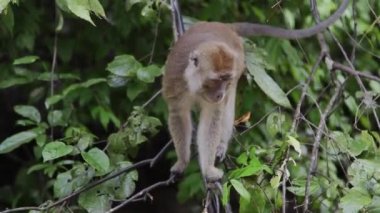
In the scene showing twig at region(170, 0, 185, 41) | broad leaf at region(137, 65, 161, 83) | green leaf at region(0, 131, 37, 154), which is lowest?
green leaf at region(0, 131, 37, 154)

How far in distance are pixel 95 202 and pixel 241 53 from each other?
1103 mm

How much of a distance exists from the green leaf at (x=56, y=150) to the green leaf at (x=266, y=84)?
1009mm

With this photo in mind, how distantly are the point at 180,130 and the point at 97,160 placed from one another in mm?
750

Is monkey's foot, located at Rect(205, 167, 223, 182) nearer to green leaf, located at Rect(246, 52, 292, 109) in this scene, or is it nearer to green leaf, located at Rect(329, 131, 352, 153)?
green leaf, located at Rect(246, 52, 292, 109)

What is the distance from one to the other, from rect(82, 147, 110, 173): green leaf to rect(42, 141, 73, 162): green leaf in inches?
4.1

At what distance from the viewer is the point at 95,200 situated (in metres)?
3.87

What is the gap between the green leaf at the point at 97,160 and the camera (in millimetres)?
3736

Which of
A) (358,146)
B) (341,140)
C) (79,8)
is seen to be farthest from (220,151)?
(79,8)

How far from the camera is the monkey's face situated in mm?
4027

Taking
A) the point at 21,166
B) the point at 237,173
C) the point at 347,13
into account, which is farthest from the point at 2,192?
the point at 237,173

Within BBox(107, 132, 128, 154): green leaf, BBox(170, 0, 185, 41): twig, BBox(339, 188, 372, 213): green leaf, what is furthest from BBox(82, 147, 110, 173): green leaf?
BBox(339, 188, 372, 213): green leaf

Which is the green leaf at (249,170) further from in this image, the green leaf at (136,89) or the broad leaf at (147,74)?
the green leaf at (136,89)

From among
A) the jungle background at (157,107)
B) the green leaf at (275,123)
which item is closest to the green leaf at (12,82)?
the jungle background at (157,107)

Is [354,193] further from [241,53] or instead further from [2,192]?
[2,192]
